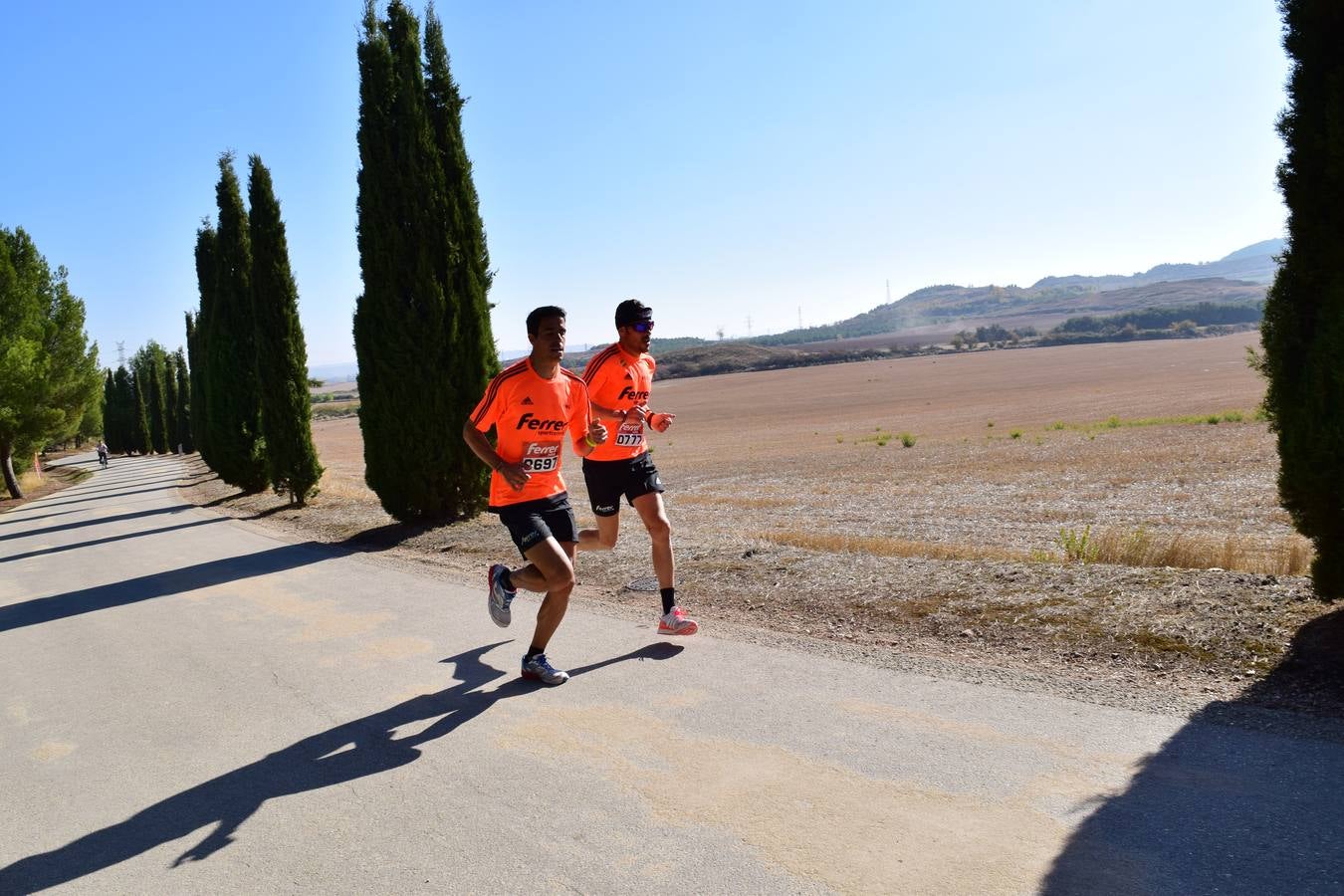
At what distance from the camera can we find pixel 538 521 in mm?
5324

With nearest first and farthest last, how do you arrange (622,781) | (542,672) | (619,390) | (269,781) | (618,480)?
(622,781) < (269,781) < (542,672) < (618,480) < (619,390)

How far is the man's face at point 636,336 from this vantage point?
6363 mm

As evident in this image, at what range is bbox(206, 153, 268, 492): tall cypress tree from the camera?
24328 mm

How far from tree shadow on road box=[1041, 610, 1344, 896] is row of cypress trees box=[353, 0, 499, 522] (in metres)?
10.7

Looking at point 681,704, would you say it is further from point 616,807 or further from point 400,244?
point 400,244

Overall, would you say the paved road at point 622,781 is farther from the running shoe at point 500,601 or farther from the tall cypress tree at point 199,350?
the tall cypress tree at point 199,350

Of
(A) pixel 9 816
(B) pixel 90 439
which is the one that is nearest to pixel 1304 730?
(A) pixel 9 816

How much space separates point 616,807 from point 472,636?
3.14 metres

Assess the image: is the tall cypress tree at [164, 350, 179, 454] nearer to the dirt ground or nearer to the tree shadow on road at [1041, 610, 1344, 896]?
the dirt ground

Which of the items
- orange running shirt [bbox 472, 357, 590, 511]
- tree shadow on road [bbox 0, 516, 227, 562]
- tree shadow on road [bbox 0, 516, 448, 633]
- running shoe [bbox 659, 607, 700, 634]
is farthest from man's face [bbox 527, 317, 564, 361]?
tree shadow on road [bbox 0, 516, 227, 562]

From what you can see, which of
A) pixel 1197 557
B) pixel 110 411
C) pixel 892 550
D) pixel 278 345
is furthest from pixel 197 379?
pixel 110 411

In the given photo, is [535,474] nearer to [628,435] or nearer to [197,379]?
[628,435]

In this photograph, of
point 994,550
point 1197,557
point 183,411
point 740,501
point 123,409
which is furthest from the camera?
point 123,409

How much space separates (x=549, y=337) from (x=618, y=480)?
4.19 feet
